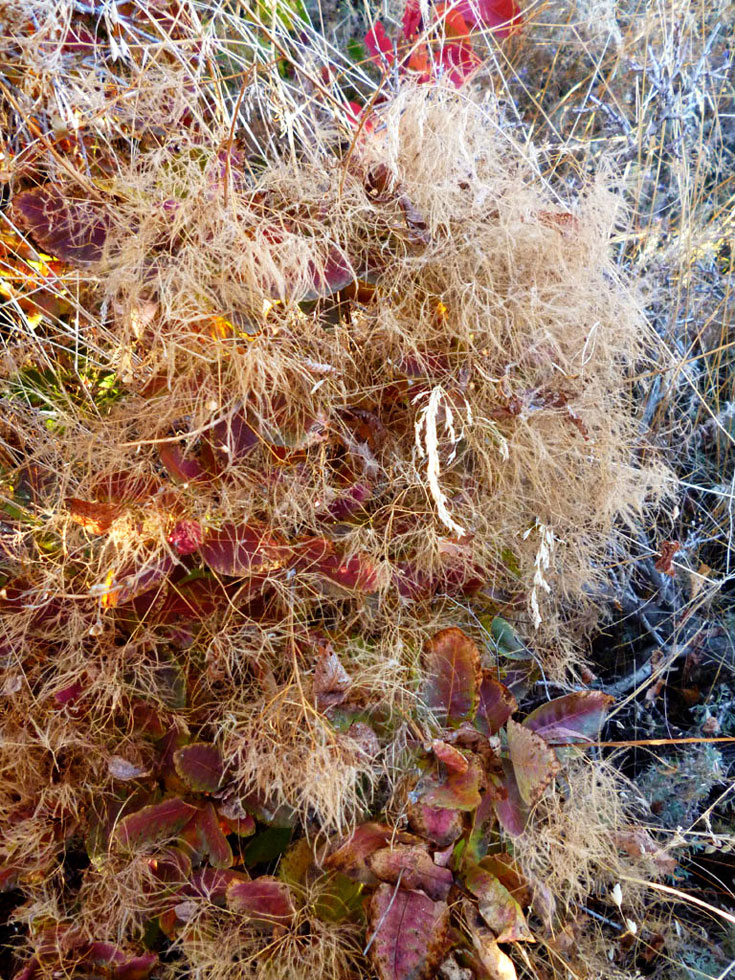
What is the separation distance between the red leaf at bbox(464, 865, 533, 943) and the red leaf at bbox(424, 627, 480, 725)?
0.58 ft

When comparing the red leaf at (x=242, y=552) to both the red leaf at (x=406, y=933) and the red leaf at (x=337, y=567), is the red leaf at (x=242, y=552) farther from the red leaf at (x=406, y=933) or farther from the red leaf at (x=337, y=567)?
the red leaf at (x=406, y=933)

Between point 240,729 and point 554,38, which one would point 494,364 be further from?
point 554,38

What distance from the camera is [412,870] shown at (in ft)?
2.72

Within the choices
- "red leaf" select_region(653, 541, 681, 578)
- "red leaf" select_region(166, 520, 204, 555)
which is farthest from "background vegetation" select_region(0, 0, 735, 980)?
"red leaf" select_region(653, 541, 681, 578)

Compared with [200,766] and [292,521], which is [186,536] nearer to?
[292,521]

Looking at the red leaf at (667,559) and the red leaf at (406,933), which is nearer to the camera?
the red leaf at (406,933)

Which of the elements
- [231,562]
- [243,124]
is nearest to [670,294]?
[243,124]

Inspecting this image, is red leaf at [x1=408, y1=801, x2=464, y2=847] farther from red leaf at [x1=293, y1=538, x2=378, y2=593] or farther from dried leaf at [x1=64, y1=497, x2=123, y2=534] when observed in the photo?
dried leaf at [x1=64, y1=497, x2=123, y2=534]

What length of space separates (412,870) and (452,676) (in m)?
0.22

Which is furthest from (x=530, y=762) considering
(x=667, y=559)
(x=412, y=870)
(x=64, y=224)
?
(x=64, y=224)

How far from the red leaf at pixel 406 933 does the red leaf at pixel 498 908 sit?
0.05 metres

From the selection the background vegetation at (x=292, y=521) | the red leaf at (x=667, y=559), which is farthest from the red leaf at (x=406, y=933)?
the red leaf at (x=667, y=559)

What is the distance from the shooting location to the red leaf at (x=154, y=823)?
0.85 m

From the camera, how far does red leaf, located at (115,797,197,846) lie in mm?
855
